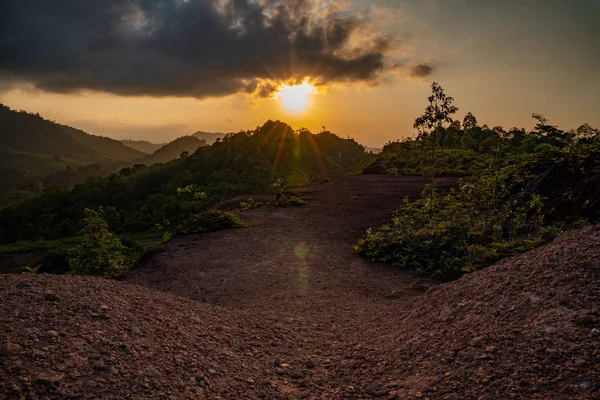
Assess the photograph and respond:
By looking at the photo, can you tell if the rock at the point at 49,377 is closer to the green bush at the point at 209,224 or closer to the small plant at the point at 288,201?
the green bush at the point at 209,224

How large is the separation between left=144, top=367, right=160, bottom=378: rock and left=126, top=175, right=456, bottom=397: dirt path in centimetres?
140

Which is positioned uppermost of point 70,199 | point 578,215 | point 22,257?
point 578,215

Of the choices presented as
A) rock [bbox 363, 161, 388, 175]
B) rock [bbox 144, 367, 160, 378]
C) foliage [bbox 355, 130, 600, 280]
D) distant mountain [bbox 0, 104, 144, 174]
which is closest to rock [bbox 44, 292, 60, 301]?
rock [bbox 144, 367, 160, 378]

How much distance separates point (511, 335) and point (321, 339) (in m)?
2.66

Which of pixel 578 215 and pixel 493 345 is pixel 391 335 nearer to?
pixel 493 345

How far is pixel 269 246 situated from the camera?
1146 cm

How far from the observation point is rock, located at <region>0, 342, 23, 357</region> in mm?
3051

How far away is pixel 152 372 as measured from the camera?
347 cm

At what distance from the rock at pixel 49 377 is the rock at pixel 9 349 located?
39 cm

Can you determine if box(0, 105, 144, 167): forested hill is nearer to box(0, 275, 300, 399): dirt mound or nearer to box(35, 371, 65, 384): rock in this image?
box(0, 275, 300, 399): dirt mound

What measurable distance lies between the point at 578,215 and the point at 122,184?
3569 centimetres

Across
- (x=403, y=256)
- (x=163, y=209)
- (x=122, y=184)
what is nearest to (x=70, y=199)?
(x=122, y=184)

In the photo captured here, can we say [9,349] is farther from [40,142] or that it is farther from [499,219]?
[40,142]

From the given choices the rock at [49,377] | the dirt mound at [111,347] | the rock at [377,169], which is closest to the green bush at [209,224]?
the dirt mound at [111,347]
